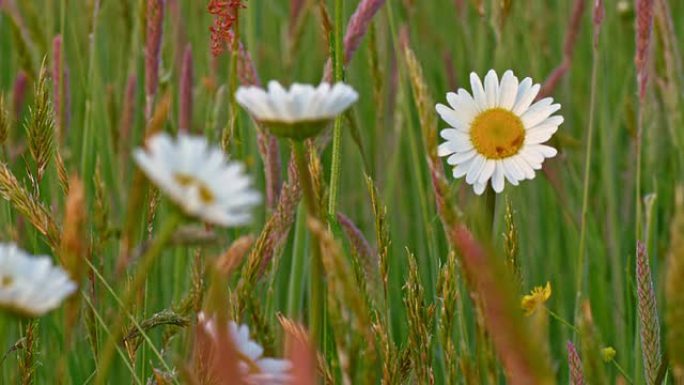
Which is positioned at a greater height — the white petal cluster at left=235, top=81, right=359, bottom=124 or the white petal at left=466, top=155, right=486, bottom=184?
the white petal cluster at left=235, top=81, right=359, bottom=124

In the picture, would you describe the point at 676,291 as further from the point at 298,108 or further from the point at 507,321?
the point at 298,108

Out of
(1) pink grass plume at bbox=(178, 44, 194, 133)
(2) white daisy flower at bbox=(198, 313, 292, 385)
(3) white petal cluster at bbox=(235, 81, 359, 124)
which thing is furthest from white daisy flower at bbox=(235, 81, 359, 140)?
(1) pink grass plume at bbox=(178, 44, 194, 133)

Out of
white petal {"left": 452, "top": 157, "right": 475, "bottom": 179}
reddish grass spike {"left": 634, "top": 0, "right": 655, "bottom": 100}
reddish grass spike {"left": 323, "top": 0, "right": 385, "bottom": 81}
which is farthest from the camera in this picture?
reddish grass spike {"left": 634, "top": 0, "right": 655, "bottom": 100}

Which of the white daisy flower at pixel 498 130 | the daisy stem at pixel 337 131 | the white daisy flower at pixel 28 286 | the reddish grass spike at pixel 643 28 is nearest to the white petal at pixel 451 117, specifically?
the white daisy flower at pixel 498 130

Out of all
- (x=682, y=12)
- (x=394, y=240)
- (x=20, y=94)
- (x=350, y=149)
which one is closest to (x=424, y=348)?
(x=394, y=240)

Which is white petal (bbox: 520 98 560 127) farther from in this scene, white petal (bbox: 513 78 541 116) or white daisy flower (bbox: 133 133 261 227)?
white daisy flower (bbox: 133 133 261 227)

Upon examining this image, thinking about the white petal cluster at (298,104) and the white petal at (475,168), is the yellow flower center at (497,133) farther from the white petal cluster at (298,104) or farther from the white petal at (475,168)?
the white petal cluster at (298,104)
